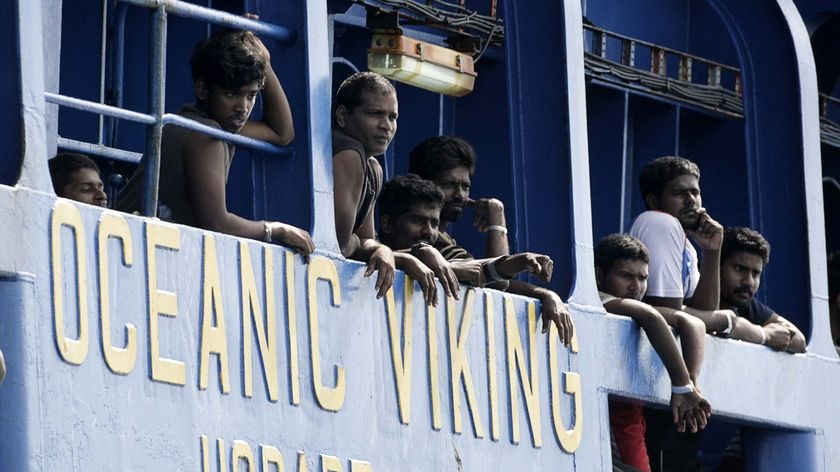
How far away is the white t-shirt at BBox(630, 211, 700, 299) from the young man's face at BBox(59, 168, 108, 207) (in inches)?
100

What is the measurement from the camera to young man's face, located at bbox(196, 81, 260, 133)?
6.03 m

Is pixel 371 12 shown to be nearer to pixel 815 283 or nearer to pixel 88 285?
pixel 815 283

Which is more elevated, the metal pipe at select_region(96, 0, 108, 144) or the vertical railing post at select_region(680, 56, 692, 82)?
the vertical railing post at select_region(680, 56, 692, 82)

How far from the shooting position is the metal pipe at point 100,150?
7932 mm

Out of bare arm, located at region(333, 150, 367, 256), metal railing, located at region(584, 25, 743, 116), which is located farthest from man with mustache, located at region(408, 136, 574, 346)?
metal railing, located at region(584, 25, 743, 116)

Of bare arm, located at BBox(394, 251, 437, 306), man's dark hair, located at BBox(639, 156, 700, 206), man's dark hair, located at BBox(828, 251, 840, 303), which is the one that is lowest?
bare arm, located at BBox(394, 251, 437, 306)

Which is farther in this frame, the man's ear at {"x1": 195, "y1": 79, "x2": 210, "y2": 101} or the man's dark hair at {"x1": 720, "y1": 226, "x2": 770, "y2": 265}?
the man's dark hair at {"x1": 720, "y1": 226, "x2": 770, "y2": 265}

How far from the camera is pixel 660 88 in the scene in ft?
35.2

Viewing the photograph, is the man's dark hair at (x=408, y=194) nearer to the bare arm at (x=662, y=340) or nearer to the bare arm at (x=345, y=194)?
the bare arm at (x=345, y=194)

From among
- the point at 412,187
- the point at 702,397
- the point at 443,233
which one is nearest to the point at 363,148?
the point at 412,187

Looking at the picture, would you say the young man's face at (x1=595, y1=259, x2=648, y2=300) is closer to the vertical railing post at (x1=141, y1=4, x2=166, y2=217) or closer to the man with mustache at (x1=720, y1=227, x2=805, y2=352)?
the man with mustache at (x1=720, y1=227, x2=805, y2=352)

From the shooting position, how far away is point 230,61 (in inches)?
234

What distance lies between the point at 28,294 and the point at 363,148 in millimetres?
1713

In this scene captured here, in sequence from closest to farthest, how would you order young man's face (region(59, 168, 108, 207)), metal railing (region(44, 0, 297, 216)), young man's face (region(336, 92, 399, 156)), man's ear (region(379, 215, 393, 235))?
1. metal railing (region(44, 0, 297, 216))
2. young man's face (region(59, 168, 108, 207))
3. young man's face (region(336, 92, 399, 156))
4. man's ear (region(379, 215, 393, 235))
